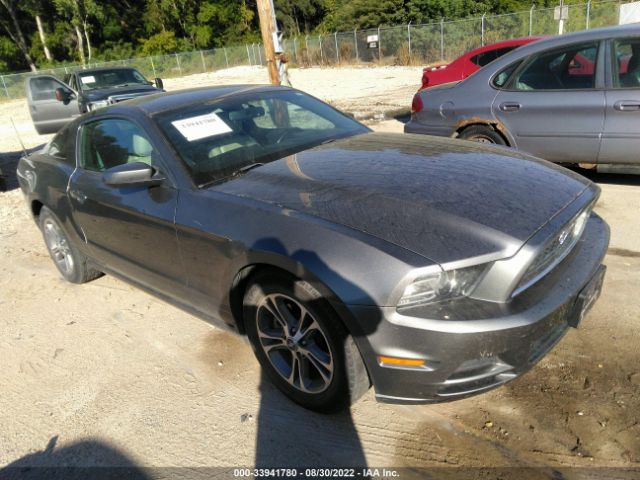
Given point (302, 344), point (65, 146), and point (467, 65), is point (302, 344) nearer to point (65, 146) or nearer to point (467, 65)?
point (65, 146)

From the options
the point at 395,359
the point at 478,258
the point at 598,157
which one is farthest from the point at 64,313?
the point at 598,157

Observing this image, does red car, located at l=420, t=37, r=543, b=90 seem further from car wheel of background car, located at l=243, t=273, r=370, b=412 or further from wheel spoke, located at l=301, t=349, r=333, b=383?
wheel spoke, located at l=301, t=349, r=333, b=383

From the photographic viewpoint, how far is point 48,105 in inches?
462

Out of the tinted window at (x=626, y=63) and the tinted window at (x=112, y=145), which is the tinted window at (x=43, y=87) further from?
the tinted window at (x=626, y=63)

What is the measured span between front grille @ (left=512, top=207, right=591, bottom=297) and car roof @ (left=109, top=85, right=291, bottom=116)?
2.37 meters

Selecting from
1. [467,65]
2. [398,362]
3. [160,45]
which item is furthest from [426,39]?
[160,45]

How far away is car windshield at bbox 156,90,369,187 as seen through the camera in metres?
3.01

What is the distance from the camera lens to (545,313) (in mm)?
2102

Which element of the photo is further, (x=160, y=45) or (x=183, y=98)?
(x=160, y=45)

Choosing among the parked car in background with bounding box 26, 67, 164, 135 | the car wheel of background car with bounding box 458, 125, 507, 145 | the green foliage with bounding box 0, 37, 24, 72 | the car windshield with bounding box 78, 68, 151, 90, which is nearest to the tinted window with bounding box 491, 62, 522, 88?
the car wheel of background car with bounding box 458, 125, 507, 145

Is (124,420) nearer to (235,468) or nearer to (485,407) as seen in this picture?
(235,468)

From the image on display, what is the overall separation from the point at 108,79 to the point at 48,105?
1495mm

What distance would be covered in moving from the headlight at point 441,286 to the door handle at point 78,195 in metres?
2.66

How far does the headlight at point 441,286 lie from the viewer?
6.69 ft
